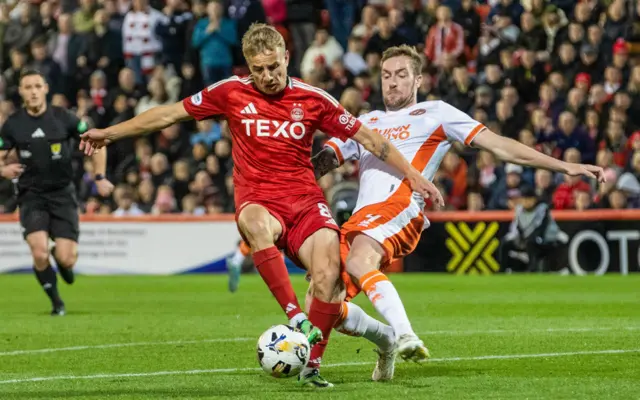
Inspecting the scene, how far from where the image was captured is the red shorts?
862 centimetres

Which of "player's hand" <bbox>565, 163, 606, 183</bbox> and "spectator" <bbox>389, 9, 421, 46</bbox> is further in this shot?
"spectator" <bbox>389, 9, 421, 46</bbox>

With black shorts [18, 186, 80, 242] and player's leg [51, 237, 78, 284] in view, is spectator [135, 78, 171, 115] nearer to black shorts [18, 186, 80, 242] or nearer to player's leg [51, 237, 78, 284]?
player's leg [51, 237, 78, 284]

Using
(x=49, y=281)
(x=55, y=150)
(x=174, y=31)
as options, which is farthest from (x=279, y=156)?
(x=174, y=31)

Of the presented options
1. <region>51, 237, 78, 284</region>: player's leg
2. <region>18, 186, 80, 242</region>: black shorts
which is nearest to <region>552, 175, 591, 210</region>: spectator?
<region>51, 237, 78, 284</region>: player's leg

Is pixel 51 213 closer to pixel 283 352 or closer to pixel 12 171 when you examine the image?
pixel 12 171

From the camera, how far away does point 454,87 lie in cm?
2320

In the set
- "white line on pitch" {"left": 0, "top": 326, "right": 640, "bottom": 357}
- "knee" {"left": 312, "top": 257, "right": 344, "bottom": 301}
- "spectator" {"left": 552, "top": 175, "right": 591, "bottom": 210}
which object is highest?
"knee" {"left": 312, "top": 257, "right": 344, "bottom": 301}

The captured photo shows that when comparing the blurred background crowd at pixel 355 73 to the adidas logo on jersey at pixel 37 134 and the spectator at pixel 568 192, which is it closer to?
the spectator at pixel 568 192

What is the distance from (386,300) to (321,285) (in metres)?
0.42

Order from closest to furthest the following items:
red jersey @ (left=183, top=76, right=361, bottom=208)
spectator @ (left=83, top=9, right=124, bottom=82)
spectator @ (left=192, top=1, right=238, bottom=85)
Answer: red jersey @ (left=183, top=76, right=361, bottom=208)
spectator @ (left=192, top=1, right=238, bottom=85)
spectator @ (left=83, top=9, right=124, bottom=82)

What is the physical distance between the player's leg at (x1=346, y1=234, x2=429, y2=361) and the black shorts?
6.34 meters

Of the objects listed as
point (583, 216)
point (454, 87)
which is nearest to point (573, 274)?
point (583, 216)

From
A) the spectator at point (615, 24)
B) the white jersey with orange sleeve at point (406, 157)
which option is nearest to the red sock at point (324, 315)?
the white jersey with orange sleeve at point (406, 157)

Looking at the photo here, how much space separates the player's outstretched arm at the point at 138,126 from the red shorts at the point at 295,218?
0.74 m
